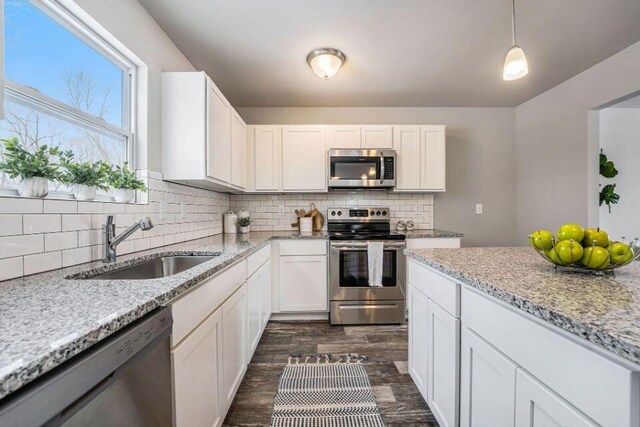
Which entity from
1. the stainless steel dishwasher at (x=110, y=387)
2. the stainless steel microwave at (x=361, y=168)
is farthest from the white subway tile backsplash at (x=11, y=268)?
the stainless steel microwave at (x=361, y=168)

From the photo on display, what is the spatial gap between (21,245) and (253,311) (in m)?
1.30

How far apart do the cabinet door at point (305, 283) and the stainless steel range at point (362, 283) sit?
100 millimetres

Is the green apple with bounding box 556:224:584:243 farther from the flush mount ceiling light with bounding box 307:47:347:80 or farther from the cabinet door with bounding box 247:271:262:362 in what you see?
the flush mount ceiling light with bounding box 307:47:347:80

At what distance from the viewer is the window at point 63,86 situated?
111cm

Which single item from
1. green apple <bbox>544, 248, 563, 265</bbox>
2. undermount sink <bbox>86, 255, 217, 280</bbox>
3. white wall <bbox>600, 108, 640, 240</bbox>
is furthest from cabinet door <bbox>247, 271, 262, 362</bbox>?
white wall <bbox>600, 108, 640, 240</bbox>

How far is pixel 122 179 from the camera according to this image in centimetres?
152

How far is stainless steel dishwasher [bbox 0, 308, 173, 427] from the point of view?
0.45 m

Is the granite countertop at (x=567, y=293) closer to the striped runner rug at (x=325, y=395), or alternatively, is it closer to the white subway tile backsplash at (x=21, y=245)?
the striped runner rug at (x=325, y=395)

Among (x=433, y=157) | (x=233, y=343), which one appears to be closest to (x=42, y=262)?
(x=233, y=343)

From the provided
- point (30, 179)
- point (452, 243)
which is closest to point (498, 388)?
point (30, 179)

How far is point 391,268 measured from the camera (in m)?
2.74

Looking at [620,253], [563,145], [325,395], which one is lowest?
[325,395]

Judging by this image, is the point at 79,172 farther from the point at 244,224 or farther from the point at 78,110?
the point at 244,224

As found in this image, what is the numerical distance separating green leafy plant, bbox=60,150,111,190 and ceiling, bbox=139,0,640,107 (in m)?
1.14
